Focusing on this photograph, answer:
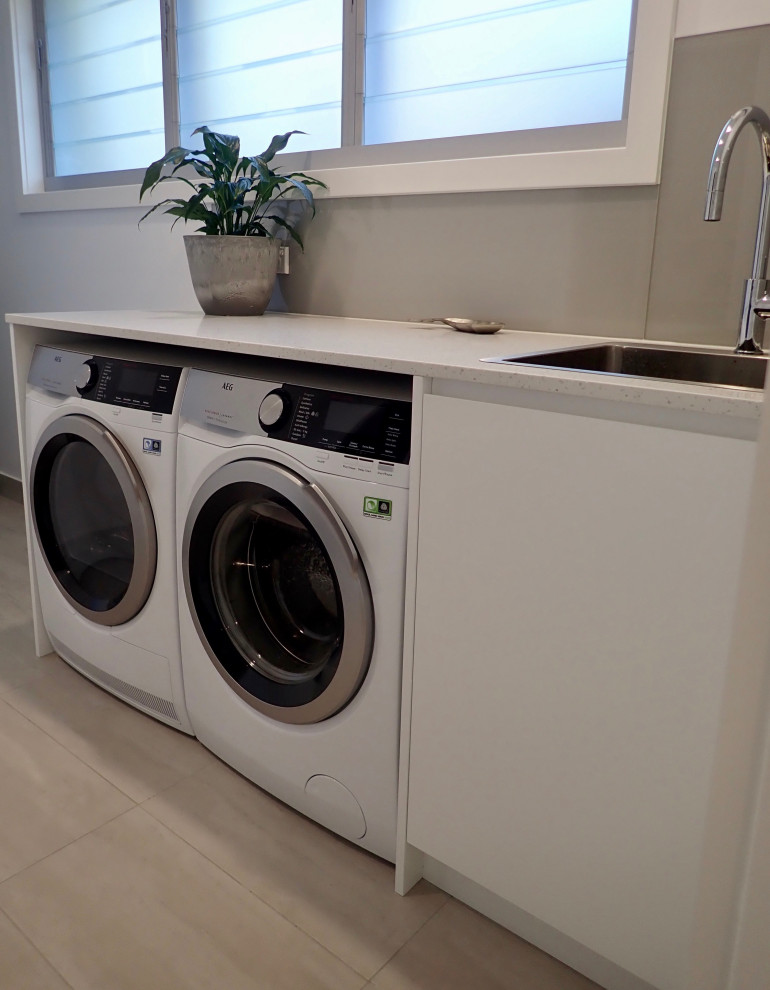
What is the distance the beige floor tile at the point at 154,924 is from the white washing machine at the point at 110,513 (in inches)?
14.6

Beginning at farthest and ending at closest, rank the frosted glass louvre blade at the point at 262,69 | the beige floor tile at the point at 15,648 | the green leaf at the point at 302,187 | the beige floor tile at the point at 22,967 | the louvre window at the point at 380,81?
the frosted glass louvre blade at the point at 262,69, the beige floor tile at the point at 15,648, the green leaf at the point at 302,187, the louvre window at the point at 380,81, the beige floor tile at the point at 22,967

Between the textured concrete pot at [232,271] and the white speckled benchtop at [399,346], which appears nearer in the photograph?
the white speckled benchtop at [399,346]

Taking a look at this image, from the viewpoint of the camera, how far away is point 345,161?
1.94 meters

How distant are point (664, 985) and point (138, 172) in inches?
102

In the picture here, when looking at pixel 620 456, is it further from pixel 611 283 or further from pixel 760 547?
pixel 611 283

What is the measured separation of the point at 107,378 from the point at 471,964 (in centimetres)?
131

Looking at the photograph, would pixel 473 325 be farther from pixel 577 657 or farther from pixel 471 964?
pixel 471 964

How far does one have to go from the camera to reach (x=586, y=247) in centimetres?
150

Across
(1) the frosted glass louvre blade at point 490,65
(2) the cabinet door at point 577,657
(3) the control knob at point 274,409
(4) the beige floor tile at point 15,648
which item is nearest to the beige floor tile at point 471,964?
(2) the cabinet door at point 577,657

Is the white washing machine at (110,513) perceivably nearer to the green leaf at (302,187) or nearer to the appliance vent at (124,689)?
the appliance vent at (124,689)

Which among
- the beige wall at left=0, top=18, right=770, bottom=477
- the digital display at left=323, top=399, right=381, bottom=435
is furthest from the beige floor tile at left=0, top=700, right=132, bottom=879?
the beige wall at left=0, top=18, right=770, bottom=477

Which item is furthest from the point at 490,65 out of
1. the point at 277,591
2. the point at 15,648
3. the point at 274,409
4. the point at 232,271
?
the point at 15,648

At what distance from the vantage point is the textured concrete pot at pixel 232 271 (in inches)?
71.0

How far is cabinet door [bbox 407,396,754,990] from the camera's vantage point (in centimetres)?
88
